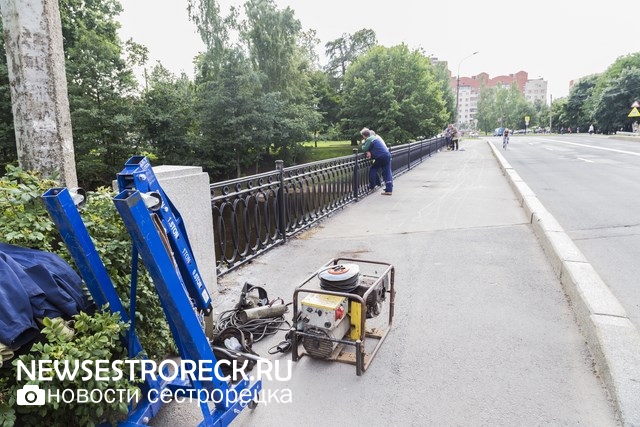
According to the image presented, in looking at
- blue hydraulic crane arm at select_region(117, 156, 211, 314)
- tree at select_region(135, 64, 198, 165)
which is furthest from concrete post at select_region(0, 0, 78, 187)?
tree at select_region(135, 64, 198, 165)

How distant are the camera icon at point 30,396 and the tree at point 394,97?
105 ft

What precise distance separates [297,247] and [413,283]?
2039 mm

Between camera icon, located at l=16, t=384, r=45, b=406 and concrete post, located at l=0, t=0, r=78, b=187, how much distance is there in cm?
223

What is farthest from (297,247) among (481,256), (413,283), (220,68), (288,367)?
(220,68)

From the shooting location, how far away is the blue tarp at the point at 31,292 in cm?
182

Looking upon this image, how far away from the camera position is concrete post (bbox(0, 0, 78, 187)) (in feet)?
10.9

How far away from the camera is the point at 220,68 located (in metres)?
28.1

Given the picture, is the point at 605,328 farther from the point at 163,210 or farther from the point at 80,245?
the point at 80,245

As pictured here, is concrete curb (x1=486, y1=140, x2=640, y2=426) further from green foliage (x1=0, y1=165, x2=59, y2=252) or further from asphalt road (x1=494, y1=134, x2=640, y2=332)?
green foliage (x1=0, y1=165, x2=59, y2=252)

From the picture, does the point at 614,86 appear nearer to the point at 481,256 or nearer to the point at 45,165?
the point at 481,256

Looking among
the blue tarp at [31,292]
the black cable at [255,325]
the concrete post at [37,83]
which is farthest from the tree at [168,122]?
the blue tarp at [31,292]

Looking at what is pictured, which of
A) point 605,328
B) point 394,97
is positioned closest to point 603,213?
point 605,328

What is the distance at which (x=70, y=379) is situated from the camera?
180 cm

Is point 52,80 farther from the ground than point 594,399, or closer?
farther from the ground
